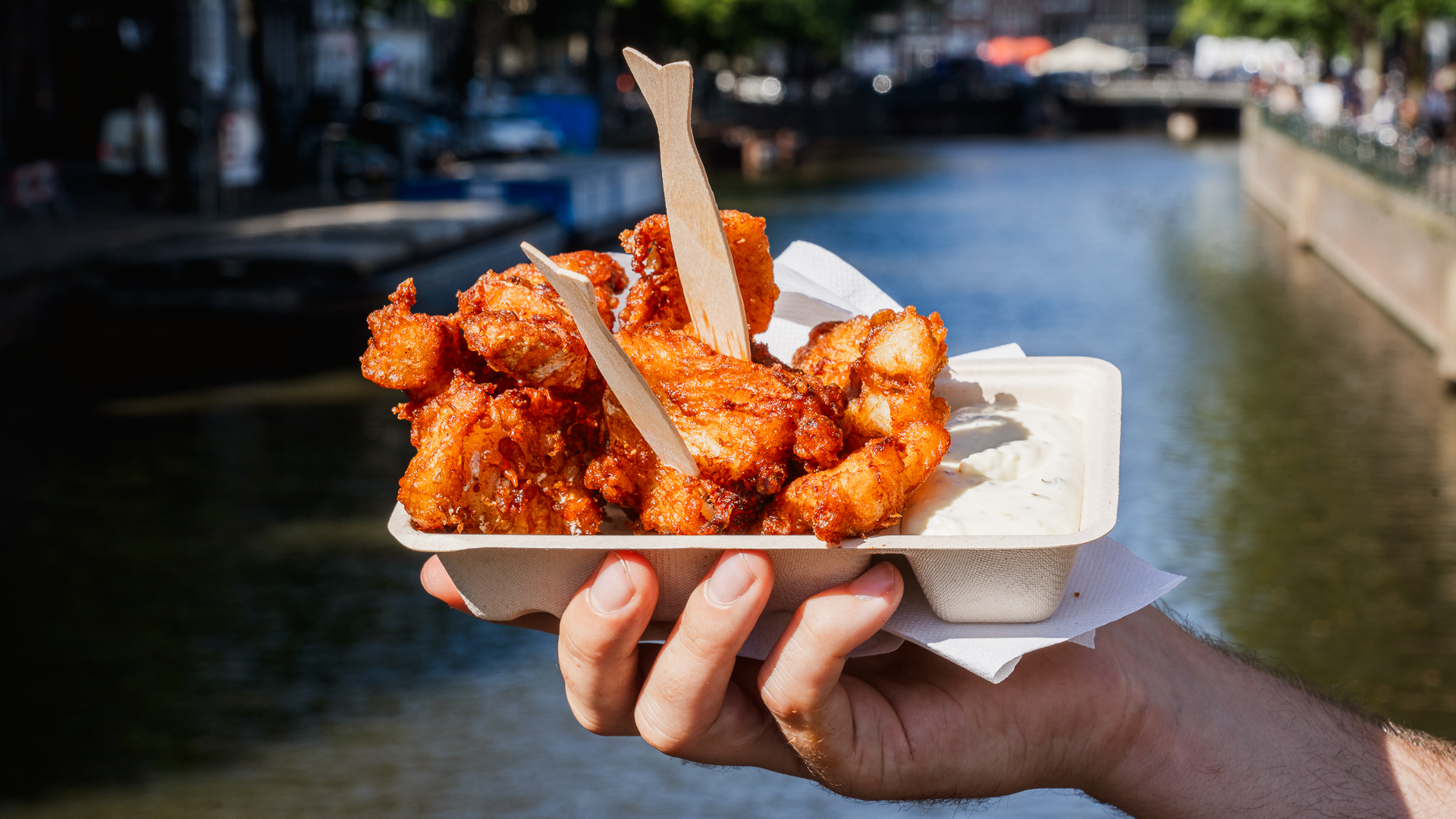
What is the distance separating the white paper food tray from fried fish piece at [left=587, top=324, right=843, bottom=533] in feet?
0.16

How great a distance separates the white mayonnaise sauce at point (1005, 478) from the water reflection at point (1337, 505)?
5132 mm

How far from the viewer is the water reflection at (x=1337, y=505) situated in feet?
25.9

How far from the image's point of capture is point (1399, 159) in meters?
18.6

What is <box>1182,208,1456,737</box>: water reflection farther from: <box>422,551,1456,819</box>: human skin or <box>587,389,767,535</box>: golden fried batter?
<box>587,389,767,535</box>: golden fried batter

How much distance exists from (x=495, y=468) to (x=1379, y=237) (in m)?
19.3

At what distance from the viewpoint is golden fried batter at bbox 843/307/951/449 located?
7.14ft

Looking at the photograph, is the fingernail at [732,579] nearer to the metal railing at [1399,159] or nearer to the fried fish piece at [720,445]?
the fried fish piece at [720,445]

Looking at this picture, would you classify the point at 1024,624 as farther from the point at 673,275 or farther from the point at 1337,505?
the point at 1337,505

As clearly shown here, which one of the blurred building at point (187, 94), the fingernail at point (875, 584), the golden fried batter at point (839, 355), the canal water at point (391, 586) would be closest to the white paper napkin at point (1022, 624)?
the fingernail at point (875, 584)

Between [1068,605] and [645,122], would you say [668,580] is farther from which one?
[645,122]

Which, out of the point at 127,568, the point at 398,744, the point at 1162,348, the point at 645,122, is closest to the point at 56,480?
the point at 127,568

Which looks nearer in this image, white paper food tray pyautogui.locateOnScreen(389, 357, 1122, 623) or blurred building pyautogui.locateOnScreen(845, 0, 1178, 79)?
white paper food tray pyautogui.locateOnScreen(389, 357, 1122, 623)

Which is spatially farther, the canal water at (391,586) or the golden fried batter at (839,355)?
the canal water at (391,586)

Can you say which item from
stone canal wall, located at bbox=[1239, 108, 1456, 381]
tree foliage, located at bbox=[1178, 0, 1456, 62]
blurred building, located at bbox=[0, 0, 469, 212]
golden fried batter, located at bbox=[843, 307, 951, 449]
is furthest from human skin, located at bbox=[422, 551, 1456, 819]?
tree foliage, located at bbox=[1178, 0, 1456, 62]
